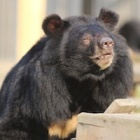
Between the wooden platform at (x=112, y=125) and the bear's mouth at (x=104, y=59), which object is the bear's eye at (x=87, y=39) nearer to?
the bear's mouth at (x=104, y=59)

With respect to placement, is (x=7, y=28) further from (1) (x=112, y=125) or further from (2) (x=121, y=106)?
(1) (x=112, y=125)

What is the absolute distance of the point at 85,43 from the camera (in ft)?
21.1

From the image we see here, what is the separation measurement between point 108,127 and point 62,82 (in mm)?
1780

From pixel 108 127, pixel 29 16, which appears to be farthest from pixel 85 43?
pixel 29 16

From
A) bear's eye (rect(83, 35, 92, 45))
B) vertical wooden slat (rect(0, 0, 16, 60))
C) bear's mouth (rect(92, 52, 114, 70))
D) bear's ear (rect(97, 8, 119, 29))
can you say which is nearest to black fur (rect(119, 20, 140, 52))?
vertical wooden slat (rect(0, 0, 16, 60))

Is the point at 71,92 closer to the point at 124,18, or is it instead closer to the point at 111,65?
→ the point at 111,65

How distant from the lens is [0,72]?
14.9 meters

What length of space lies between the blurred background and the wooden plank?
6.16 metres

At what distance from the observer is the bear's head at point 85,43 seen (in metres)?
6.16

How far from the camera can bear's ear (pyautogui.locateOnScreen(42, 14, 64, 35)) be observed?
6668 millimetres

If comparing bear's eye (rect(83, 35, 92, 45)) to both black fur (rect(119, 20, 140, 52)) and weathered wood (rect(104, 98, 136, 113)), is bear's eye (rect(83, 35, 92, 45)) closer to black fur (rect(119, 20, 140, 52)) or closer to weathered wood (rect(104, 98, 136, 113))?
weathered wood (rect(104, 98, 136, 113))

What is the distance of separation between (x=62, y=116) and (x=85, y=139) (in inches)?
59.6

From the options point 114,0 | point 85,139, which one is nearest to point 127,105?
point 85,139

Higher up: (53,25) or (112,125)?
(53,25)
